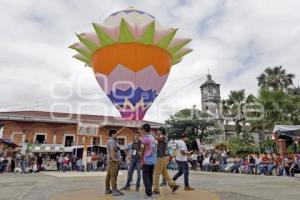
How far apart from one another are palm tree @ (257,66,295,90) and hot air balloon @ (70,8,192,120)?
26239mm

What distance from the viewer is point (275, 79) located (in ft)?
104

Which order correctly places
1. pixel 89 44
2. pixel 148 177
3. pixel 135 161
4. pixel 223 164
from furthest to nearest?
pixel 223 164, pixel 89 44, pixel 135 161, pixel 148 177

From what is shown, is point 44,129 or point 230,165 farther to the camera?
point 44,129

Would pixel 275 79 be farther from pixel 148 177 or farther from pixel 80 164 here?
pixel 148 177

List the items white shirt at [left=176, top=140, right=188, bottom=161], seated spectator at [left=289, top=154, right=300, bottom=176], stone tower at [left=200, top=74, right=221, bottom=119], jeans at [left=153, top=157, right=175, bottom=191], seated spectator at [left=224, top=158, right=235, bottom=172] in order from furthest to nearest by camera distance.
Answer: stone tower at [left=200, top=74, right=221, bottom=119]
seated spectator at [left=224, top=158, right=235, bottom=172]
seated spectator at [left=289, top=154, right=300, bottom=176]
white shirt at [left=176, top=140, right=188, bottom=161]
jeans at [left=153, top=157, right=175, bottom=191]

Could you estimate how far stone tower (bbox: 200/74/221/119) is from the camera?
160 ft

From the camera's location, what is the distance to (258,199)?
5375 millimetres

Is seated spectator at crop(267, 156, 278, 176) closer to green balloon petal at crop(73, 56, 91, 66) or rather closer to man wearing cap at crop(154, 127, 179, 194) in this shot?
man wearing cap at crop(154, 127, 179, 194)

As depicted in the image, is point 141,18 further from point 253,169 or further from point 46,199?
point 253,169

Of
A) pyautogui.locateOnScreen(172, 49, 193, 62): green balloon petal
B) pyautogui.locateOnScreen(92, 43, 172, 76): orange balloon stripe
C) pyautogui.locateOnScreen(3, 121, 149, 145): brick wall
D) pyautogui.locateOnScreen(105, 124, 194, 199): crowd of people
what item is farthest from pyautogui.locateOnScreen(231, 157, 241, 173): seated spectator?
A: pyautogui.locateOnScreen(3, 121, 149, 145): brick wall

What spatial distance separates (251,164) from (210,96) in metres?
36.0

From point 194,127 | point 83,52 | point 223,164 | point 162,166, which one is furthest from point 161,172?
point 194,127

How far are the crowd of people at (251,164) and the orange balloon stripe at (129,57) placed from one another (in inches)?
339

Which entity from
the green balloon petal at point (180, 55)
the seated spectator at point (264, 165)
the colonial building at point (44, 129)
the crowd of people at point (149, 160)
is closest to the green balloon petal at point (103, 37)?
the green balloon petal at point (180, 55)
